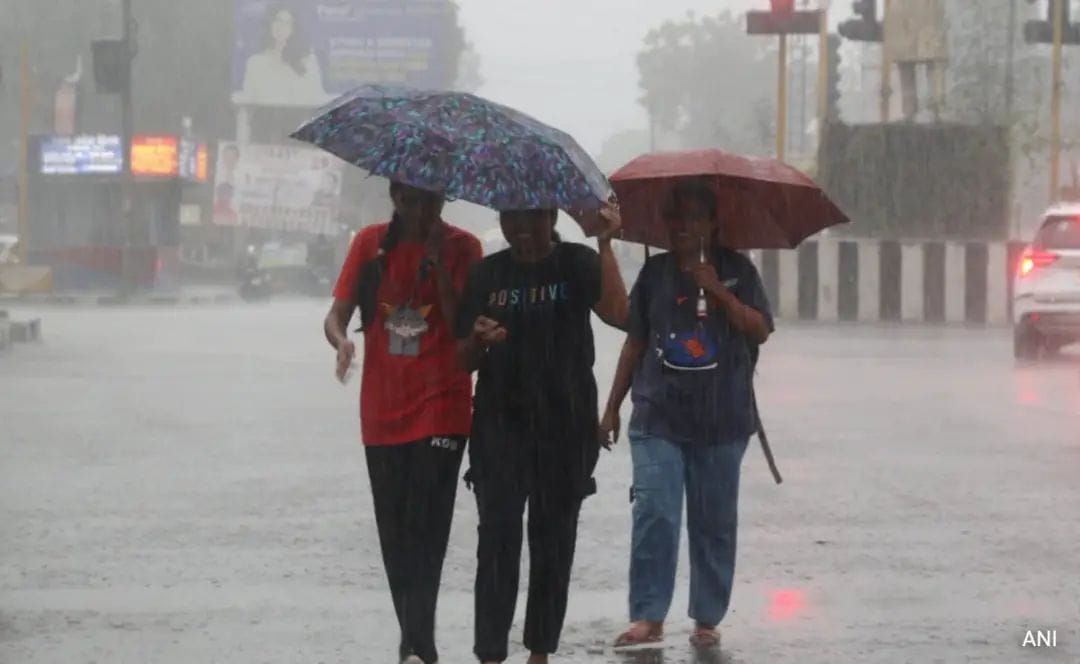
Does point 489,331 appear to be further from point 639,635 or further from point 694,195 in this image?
Answer: point 639,635

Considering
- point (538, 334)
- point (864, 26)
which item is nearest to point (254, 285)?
point (864, 26)

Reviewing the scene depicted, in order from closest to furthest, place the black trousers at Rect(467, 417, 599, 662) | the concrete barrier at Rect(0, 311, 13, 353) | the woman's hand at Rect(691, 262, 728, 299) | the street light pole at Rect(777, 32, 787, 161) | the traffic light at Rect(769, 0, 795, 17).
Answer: the black trousers at Rect(467, 417, 599, 662) → the woman's hand at Rect(691, 262, 728, 299) → the concrete barrier at Rect(0, 311, 13, 353) → the street light pole at Rect(777, 32, 787, 161) → the traffic light at Rect(769, 0, 795, 17)

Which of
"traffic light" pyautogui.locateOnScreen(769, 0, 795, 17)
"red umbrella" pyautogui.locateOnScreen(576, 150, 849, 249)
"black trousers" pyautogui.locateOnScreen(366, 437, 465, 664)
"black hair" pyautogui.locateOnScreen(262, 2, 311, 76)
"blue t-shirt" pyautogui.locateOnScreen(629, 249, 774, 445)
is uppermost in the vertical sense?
"black hair" pyautogui.locateOnScreen(262, 2, 311, 76)

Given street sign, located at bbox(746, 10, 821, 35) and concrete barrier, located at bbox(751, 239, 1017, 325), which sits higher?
street sign, located at bbox(746, 10, 821, 35)

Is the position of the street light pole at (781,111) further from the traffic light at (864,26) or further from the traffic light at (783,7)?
the traffic light at (864,26)

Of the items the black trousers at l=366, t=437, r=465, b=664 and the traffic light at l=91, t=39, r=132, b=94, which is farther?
the traffic light at l=91, t=39, r=132, b=94

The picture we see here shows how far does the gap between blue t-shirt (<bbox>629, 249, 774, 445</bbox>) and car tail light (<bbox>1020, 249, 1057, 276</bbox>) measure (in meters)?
15.8

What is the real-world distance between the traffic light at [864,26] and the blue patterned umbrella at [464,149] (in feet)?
88.3

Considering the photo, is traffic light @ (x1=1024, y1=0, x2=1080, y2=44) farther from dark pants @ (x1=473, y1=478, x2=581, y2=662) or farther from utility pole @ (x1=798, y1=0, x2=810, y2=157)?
dark pants @ (x1=473, y1=478, x2=581, y2=662)

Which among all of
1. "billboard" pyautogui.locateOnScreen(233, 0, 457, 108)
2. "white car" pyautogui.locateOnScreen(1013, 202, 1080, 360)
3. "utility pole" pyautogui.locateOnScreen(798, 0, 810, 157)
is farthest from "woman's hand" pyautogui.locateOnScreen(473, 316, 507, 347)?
"billboard" pyautogui.locateOnScreen(233, 0, 457, 108)

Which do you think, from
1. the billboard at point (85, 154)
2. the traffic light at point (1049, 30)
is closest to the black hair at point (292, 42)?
the billboard at point (85, 154)

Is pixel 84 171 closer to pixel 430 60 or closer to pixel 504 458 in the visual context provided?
pixel 430 60

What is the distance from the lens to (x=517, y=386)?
675 centimetres

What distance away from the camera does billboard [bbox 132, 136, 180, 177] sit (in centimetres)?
5847
